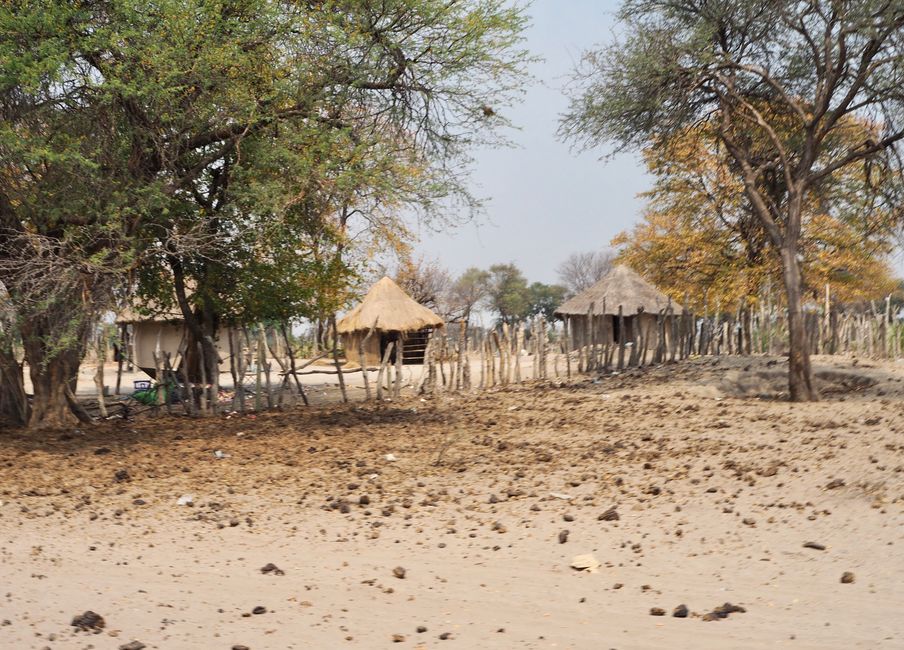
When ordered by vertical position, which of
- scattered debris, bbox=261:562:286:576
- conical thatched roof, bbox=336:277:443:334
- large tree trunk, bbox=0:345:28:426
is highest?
conical thatched roof, bbox=336:277:443:334

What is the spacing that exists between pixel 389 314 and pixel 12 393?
14.7 meters

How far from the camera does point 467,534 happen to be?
619 centimetres

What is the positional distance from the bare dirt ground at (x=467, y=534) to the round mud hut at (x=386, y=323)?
1513 cm

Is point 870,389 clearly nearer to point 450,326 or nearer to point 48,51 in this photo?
point 48,51

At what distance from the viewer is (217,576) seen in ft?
17.6

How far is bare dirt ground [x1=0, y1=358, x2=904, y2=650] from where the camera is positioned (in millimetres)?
4531

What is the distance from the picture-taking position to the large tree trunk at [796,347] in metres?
12.0

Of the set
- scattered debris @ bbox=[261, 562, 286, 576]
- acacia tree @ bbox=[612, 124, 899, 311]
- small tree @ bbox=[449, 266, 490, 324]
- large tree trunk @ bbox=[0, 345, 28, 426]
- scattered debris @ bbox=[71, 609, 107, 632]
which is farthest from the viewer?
small tree @ bbox=[449, 266, 490, 324]

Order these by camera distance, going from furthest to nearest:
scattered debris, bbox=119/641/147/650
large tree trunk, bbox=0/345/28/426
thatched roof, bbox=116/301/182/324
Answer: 1. large tree trunk, bbox=0/345/28/426
2. thatched roof, bbox=116/301/182/324
3. scattered debris, bbox=119/641/147/650

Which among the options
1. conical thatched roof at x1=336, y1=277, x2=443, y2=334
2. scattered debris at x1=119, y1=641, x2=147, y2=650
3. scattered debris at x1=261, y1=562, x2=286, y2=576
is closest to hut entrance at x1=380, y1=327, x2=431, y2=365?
conical thatched roof at x1=336, y1=277, x2=443, y2=334

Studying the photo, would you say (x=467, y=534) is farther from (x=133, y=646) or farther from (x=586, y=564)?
(x=133, y=646)

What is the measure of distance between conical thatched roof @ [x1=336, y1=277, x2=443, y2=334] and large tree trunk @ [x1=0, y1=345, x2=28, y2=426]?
13786 mm

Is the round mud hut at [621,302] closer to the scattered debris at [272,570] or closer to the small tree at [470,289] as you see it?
the scattered debris at [272,570]

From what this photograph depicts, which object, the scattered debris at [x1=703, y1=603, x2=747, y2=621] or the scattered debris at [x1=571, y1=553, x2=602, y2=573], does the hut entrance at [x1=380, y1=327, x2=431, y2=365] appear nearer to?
the scattered debris at [x1=571, y1=553, x2=602, y2=573]
